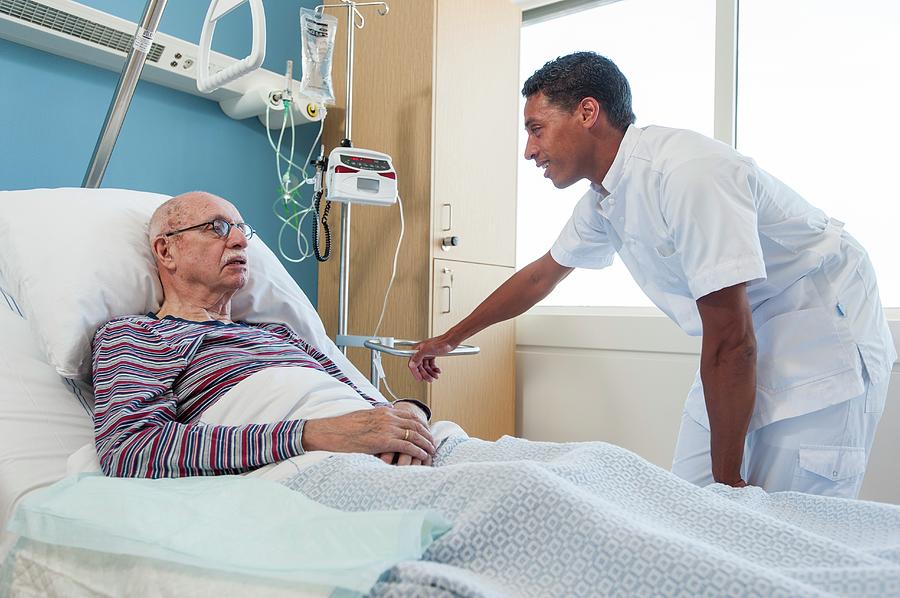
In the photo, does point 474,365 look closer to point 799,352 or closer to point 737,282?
point 799,352

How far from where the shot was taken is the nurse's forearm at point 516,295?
192 cm

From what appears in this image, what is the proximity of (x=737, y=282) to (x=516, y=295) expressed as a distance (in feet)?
2.39

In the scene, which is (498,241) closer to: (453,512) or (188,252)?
(188,252)

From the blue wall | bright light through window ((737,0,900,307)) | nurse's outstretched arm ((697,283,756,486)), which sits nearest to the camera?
nurse's outstretched arm ((697,283,756,486))

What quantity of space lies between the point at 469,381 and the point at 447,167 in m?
0.80

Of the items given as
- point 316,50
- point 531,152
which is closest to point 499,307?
point 531,152

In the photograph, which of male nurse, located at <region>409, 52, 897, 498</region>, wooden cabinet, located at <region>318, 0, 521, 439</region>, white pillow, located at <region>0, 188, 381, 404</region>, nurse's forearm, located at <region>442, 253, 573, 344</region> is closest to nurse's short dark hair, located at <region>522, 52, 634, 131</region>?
male nurse, located at <region>409, 52, 897, 498</region>

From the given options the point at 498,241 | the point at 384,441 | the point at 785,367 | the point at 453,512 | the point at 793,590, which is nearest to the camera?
the point at 793,590

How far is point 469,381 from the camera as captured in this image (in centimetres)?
275

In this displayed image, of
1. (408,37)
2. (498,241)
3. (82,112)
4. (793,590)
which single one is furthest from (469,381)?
(793,590)

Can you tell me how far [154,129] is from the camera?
233 centimetres

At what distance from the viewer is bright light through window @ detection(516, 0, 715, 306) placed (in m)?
2.86

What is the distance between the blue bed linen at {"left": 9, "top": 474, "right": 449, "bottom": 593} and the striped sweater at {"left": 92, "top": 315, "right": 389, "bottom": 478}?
59 mm

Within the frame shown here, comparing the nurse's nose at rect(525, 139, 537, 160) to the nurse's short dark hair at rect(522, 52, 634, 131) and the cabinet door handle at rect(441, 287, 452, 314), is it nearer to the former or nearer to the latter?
the nurse's short dark hair at rect(522, 52, 634, 131)
